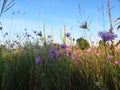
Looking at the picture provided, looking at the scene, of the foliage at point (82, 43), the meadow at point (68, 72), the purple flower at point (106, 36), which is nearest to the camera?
the purple flower at point (106, 36)

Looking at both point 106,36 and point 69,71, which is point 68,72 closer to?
point 69,71

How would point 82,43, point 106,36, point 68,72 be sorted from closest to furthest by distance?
point 106,36
point 68,72
point 82,43

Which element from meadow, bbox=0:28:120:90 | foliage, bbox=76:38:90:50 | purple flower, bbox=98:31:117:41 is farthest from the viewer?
foliage, bbox=76:38:90:50

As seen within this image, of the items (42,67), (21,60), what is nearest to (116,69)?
(42,67)

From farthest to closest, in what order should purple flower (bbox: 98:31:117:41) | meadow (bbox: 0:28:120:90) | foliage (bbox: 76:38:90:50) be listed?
foliage (bbox: 76:38:90:50) < meadow (bbox: 0:28:120:90) < purple flower (bbox: 98:31:117:41)

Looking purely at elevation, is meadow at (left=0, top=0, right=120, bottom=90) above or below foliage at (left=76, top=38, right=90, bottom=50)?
below

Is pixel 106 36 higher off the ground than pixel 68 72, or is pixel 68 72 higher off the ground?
pixel 106 36

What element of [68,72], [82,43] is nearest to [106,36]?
[68,72]

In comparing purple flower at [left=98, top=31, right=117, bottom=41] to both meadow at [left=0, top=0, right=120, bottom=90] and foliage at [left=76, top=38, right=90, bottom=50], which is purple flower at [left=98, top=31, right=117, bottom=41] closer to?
meadow at [left=0, top=0, right=120, bottom=90]

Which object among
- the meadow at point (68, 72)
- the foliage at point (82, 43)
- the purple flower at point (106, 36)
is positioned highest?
the foliage at point (82, 43)

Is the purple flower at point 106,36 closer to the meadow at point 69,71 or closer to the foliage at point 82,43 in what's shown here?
the meadow at point 69,71

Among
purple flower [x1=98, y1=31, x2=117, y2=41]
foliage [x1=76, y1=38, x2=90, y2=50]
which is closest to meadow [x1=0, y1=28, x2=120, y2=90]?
purple flower [x1=98, y1=31, x2=117, y2=41]

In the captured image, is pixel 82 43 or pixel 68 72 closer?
pixel 68 72

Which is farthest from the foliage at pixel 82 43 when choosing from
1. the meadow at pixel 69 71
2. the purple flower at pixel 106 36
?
the purple flower at pixel 106 36
